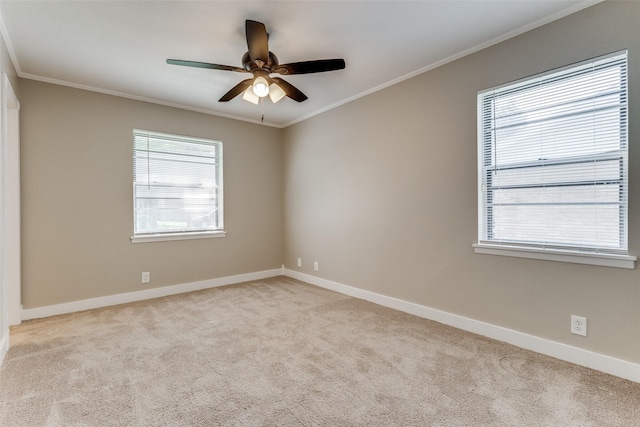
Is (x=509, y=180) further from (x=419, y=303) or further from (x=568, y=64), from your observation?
(x=419, y=303)

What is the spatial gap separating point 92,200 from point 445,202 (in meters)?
3.81

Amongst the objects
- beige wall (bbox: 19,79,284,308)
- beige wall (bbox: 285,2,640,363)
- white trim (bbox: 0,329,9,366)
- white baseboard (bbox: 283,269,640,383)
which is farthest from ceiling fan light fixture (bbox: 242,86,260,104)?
white trim (bbox: 0,329,9,366)

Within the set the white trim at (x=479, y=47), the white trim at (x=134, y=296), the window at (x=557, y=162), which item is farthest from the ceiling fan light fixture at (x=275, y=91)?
the white trim at (x=134, y=296)

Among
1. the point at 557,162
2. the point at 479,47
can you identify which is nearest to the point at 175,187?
the point at 479,47

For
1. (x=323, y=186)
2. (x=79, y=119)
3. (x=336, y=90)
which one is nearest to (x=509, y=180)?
(x=336, y=90)

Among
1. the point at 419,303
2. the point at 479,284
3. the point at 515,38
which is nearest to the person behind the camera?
the point at 515,38

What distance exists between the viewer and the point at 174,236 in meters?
3.99

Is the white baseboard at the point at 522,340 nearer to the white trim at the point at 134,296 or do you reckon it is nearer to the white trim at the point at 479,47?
the white trim at the point at 134,296

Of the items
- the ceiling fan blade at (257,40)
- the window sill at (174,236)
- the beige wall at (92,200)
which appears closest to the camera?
the ceiling fan blade at (257,40)

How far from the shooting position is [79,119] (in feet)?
11.0

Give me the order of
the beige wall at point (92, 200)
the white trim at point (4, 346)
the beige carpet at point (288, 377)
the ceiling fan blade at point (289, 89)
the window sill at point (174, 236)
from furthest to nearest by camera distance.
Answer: the window sill at point (174, 236), the beige wall at point (92, 200), the ceiling fan blade at point (289, 89), the white trim at point (4, 346), the beige carpet at point (288, 377)

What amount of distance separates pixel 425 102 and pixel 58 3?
2.99 metres

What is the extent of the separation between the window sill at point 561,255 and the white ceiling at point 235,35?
1.70 meters

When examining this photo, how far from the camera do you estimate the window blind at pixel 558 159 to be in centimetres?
202
